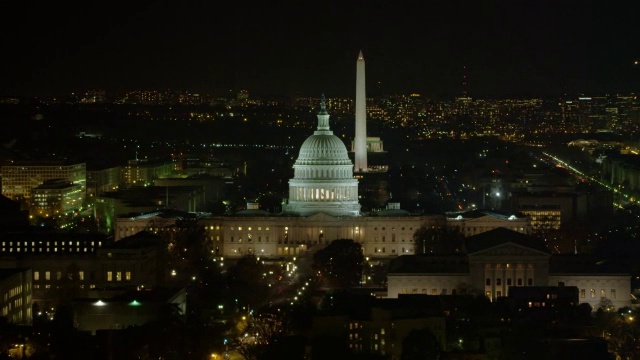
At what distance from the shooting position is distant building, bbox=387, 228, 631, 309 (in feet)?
154

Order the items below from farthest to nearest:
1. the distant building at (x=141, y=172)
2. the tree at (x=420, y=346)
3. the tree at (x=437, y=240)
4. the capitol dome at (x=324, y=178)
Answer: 1. the distant building at (x=141, y=172)
2. the capitol dome at (x=324, y=178)
3. the tree at (x=437, y=240)
4. the tree at (x=420, y=346)

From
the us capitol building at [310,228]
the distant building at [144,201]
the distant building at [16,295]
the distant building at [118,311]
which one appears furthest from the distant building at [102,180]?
the distant building at [118,311]

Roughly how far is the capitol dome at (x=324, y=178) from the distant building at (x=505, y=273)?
57.8 ft

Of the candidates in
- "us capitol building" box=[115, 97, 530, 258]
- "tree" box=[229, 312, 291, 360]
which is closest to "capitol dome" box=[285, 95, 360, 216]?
"us capitol building" box=[115, 97, 530, 258]

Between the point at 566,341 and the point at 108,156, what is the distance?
6957 cm

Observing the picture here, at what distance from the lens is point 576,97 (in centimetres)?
16188

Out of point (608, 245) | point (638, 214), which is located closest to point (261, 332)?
point (608, 245)

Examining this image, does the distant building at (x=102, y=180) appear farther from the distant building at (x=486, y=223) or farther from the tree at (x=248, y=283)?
the tree at (x=248, y=283)

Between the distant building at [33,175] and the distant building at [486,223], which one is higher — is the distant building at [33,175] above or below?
above

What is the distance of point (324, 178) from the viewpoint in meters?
67.9

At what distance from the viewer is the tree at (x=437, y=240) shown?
57.2m

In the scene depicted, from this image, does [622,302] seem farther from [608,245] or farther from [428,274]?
[608,245]

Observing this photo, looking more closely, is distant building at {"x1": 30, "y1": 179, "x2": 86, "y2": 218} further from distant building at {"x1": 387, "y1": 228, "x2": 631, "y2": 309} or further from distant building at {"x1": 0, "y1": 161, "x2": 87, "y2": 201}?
distant building at {"x1": 387, "y1": 228, "x2": 631, "y2": 309}

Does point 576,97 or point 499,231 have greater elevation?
point 576,97
